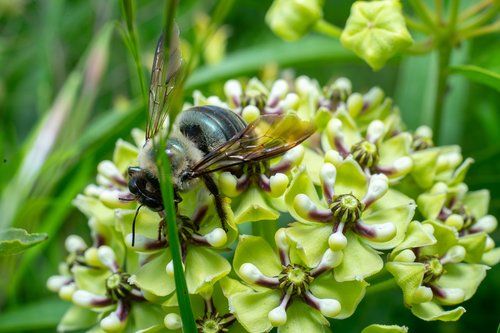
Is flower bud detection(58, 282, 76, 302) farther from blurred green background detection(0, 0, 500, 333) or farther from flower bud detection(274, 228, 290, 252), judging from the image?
flower bud detection(274, 228, 290, 252)

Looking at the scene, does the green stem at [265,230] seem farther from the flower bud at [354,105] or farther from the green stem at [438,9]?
the green stem at [438,9]

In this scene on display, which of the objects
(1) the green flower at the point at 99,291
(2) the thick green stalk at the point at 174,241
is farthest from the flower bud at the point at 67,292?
(2) the thick green stalk at the point at 174,241

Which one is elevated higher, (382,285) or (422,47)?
(422,47)

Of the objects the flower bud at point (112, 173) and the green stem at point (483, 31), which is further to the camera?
the green stem at point (483, 31)

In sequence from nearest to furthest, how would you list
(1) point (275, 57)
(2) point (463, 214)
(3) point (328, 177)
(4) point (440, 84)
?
(3) point (328, 177) → (2) point (463, 214) → (4) point (440, 84) → (1) point (275, 57)

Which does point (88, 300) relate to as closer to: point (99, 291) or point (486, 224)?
point (99, 291)

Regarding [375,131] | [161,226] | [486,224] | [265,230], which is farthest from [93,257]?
[486,224]
